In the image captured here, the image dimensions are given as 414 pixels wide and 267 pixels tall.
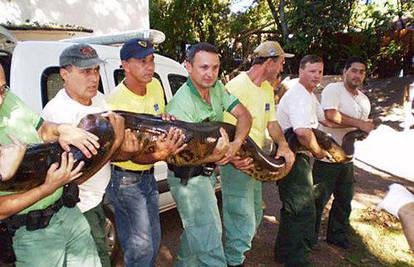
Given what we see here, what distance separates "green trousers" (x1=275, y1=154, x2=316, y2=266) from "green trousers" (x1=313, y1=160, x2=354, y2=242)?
52 cm

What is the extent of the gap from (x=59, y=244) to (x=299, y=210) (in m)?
2.50

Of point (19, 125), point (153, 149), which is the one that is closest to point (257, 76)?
point (153, 149)

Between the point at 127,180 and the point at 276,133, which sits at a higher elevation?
the point at 276,133

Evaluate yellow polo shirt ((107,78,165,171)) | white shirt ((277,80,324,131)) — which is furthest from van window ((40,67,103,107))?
white shirt ((277,80,324,131))

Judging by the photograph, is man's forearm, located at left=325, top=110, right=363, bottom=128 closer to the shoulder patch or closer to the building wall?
the shoulder patch

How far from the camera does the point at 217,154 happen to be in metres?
3.30

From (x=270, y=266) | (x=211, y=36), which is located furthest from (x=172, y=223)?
(x=211, y=36)

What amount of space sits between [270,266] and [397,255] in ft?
5.02

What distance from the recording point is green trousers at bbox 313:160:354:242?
460cm

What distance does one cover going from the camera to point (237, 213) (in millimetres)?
3764

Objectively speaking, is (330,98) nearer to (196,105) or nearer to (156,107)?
(196,105)

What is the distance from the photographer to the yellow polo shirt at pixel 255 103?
396 cm

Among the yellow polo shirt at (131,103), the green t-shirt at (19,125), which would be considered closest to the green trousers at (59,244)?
the green t-shirt at (19,125)

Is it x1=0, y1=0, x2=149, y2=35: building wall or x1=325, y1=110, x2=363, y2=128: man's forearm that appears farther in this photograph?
x1=0, y1=0, x2=149, y2=35: building wall
